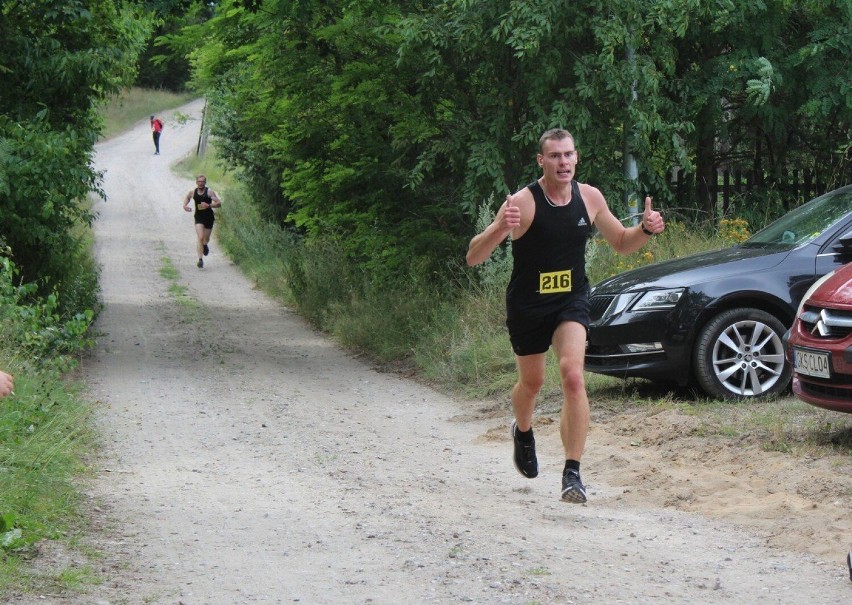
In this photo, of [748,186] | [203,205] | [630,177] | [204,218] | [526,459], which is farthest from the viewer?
[204,218]

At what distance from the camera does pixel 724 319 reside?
9867mm

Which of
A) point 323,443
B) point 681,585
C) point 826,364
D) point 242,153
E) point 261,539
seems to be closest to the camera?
point 681,585

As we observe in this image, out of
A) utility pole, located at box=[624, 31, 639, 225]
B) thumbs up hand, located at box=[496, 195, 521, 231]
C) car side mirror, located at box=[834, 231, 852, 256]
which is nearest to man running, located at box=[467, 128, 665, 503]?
thumbs up hand, located at box=[496, 195, 521, 231]

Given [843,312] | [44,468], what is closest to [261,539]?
[44,468]

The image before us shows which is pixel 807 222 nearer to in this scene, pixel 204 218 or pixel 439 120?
pixel 439 120

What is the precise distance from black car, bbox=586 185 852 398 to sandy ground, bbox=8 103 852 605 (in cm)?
57

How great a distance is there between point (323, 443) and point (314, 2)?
25.2 ft

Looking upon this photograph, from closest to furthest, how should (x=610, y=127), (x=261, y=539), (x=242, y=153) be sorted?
(x=261, y=539) → (x=610, y=127) → (x=242, y=153)

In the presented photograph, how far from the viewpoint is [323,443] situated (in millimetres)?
9664

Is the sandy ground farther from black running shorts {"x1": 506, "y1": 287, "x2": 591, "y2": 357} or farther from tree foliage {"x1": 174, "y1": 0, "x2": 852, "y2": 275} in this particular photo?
tree foliage {"x1": 174, "y1": 0, "x2": 852, "y2": 275}

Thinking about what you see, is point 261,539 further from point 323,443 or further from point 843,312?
point 843,312

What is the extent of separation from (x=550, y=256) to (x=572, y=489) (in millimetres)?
1296

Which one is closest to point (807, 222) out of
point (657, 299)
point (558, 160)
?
point (657, 299)

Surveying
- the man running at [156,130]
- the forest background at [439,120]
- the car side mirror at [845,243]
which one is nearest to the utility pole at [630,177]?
the forest background at [439,120]
